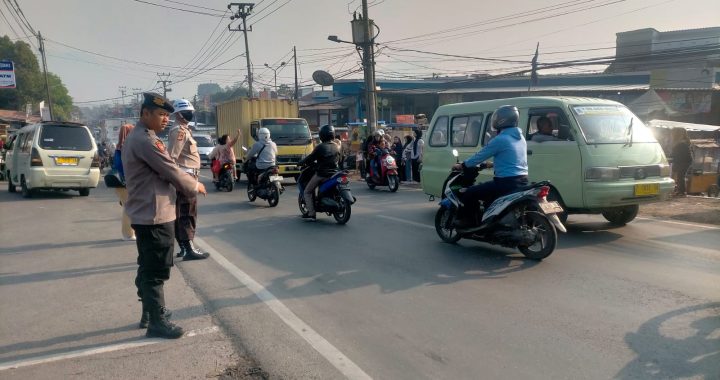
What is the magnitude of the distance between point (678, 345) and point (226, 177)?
44.8 ft

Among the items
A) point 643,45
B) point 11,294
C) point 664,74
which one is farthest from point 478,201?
point 643,45

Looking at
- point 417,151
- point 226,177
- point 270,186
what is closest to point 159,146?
point 270,186

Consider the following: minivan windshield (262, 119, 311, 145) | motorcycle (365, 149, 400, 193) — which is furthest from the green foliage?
motorcycle (365, 149, 400, 193)

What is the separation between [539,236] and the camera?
6.55m

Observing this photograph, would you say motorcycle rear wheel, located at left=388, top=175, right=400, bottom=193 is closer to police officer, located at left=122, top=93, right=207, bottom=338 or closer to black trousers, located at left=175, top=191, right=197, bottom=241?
black trousers, located at left=175, top=191, right=197, bottom=241

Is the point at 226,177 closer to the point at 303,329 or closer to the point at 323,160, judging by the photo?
the point at 323,160

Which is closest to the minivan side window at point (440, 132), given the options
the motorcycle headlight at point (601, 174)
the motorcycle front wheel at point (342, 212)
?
the motorcycle front wheel at point (342, 212)

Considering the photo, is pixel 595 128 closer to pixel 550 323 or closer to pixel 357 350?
pixel 550 323

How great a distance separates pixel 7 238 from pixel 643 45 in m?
52.3

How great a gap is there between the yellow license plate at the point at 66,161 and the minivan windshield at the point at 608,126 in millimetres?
12372

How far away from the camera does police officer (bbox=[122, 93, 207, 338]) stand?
4.25 m

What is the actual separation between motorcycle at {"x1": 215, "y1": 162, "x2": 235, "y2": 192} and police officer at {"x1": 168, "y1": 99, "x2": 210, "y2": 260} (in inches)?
345

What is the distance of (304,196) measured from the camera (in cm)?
1014

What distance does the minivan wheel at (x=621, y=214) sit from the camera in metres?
8.68
